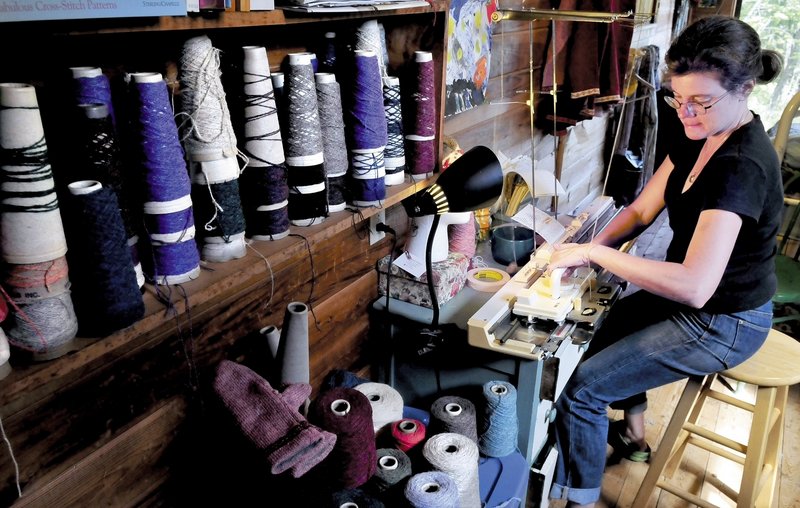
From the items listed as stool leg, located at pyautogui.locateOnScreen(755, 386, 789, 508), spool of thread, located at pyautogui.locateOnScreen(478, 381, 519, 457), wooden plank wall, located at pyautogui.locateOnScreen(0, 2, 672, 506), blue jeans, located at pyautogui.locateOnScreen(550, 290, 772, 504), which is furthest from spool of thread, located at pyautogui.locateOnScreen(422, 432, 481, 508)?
stool leg, located at pyautogui.locateOnScreen(755, 386, 789, 508)

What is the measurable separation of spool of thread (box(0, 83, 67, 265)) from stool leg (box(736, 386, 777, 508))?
1762mm

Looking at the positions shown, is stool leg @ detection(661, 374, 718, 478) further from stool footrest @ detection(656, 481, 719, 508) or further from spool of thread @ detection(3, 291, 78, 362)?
spool of thread @ detection(3, 291, 78, 362)

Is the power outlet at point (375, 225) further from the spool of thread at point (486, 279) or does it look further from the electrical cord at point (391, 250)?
the spool of thread at point (486, 279)

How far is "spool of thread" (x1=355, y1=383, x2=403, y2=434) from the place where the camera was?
1.40 meters

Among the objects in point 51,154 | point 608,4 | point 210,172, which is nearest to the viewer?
point 51,154

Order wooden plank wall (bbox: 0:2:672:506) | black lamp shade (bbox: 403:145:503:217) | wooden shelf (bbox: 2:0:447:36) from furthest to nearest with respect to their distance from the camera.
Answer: black lamp shade (bbox: 403:145:503:217)
wooden plank wall (bbox: 0:2:672:506)
wooden shelf (bbox: 2:0:447:36)

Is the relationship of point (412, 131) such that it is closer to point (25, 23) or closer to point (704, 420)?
point (25, 23)

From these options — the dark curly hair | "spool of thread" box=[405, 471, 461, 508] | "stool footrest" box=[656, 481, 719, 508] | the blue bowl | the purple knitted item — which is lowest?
"stool footrest" box=[656, 481, 719, 508]

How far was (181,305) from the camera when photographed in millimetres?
860

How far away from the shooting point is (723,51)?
1.33 meters

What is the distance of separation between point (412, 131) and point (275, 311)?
52 centimetres

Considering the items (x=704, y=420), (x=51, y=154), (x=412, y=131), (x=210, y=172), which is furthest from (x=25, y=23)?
(x=704, y=420)

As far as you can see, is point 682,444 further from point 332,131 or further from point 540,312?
point 332,131

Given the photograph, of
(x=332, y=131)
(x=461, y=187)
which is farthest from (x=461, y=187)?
(x=332, y=131)
